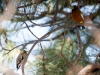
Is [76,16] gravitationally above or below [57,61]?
above

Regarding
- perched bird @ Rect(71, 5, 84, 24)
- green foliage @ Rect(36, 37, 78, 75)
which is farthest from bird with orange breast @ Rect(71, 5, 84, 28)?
green foliage @ Rect(36, 37, 78, 75)

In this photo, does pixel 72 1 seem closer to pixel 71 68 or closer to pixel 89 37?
pixel 89 37

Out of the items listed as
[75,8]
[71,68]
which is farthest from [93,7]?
[71,68]

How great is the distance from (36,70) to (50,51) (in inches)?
4.5

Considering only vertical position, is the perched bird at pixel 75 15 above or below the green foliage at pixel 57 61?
above

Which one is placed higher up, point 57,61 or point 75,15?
point 75,15

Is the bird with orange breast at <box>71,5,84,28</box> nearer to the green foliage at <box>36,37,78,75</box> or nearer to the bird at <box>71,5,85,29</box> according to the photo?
the bird at <box>71,5,85,29</box>

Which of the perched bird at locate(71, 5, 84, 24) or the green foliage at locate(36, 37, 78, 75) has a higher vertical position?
the perched bird at locate(71, 5, 84, 24)

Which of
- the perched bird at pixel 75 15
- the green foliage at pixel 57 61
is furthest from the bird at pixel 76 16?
the green foliage at pixel 57 61

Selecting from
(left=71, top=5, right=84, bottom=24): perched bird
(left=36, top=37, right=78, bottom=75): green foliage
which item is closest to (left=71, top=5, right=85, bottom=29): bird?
(left=71, top=5, right=84, bottom=24): perched bird

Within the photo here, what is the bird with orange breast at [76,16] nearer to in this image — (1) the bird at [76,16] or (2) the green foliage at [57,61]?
(1) the bird at [76,16]

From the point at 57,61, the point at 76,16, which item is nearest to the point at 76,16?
the point at 76,16

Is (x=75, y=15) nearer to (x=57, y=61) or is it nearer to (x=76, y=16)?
(x=76, y=16)

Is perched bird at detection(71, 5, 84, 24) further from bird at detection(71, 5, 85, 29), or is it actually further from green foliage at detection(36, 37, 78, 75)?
green foliage at detection(36, 37, 78, 75)
